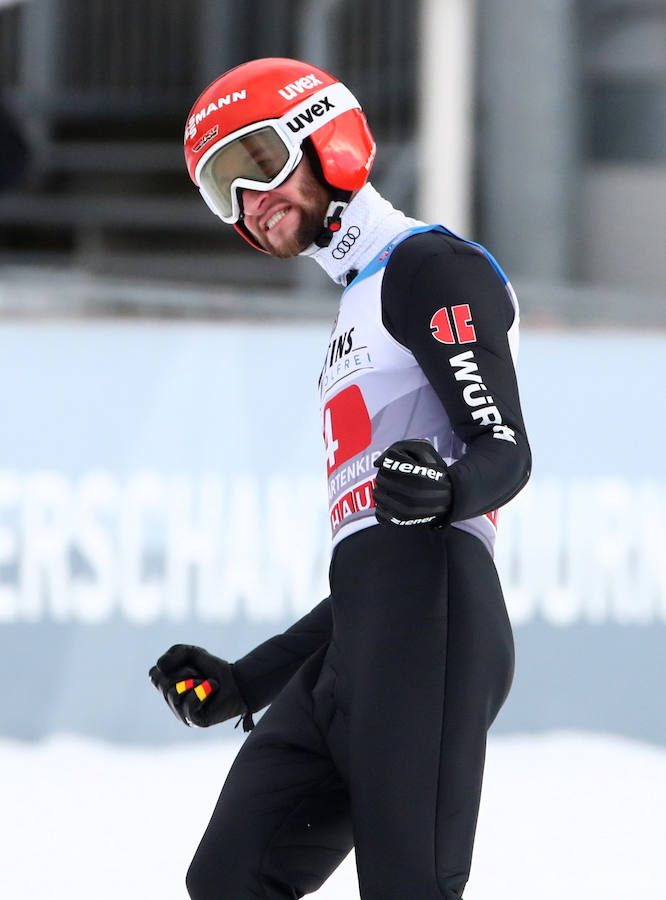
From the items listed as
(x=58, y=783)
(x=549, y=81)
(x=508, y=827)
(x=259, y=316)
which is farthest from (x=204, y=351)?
(x=549, y=81)

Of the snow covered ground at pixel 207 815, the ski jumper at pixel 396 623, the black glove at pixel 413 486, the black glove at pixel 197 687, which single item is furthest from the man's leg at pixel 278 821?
the snow covered ground at pixel 207 815

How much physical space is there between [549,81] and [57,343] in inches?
187

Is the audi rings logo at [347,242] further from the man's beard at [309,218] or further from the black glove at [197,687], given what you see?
the black glove at [197,687]

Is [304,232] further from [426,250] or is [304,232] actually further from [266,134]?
[426,250]

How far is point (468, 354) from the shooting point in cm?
167

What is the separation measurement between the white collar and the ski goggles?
12 centimetres

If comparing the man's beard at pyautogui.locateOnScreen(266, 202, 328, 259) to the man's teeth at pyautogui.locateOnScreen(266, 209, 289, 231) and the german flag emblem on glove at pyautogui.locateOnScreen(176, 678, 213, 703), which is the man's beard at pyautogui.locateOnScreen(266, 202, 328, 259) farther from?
the german flag emblem on glove at pyautogui.locateOnScreen(176, 678, 213, 703)

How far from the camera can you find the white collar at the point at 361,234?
1941mm

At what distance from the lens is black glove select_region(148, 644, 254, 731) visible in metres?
1.99

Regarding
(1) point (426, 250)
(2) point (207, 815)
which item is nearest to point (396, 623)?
(1) point (426, 250)

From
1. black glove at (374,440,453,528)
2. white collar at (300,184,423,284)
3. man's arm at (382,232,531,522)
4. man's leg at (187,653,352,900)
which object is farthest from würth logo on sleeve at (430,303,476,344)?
man's leg at (187,653,352,900)

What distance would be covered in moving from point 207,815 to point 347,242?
1.90 metres

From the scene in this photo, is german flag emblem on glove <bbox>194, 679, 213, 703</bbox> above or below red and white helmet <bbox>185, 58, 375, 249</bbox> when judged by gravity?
below

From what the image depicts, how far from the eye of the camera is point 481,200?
7.33 meters
